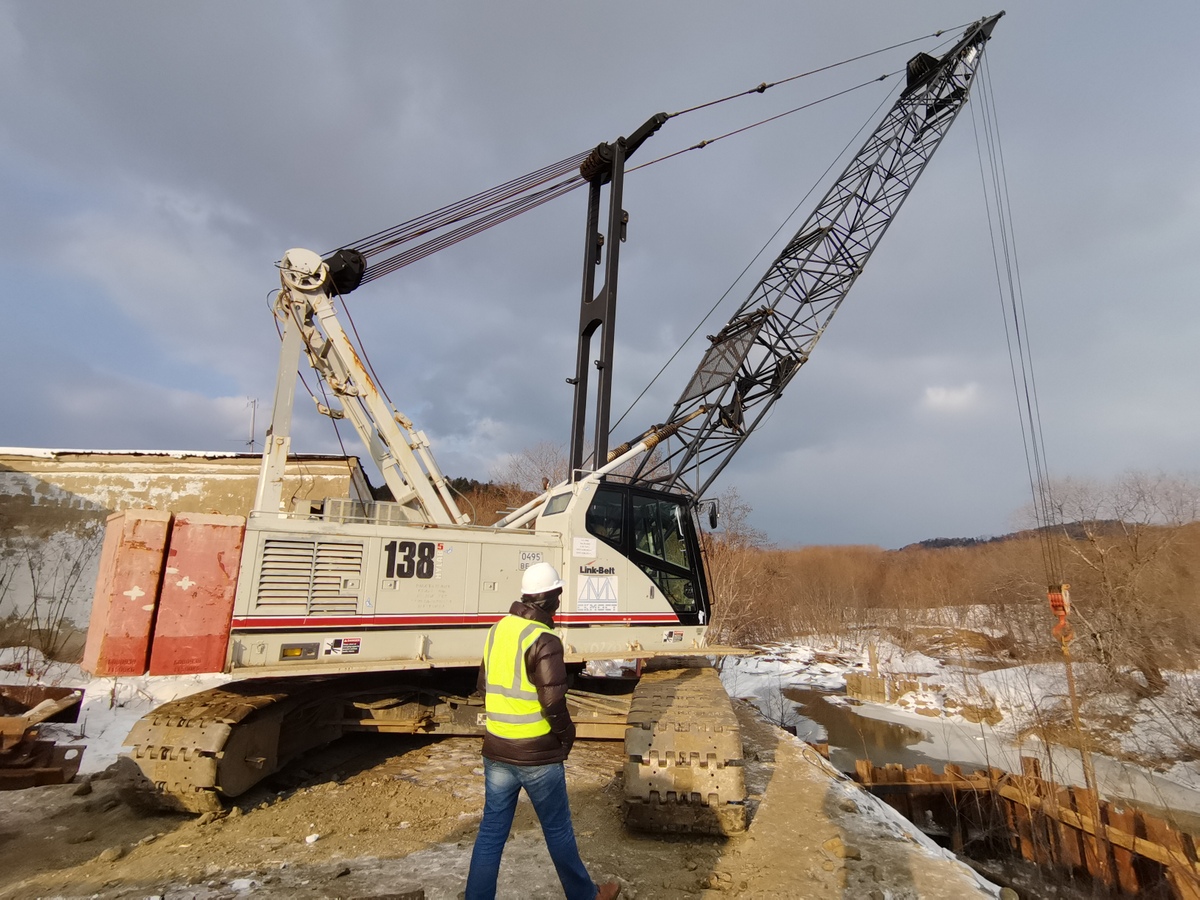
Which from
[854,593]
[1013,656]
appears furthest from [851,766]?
[854,593]

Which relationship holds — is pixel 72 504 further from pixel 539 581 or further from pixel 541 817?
pixel 541 817

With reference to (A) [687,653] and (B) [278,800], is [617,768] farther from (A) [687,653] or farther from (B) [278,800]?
(B) [278,800]

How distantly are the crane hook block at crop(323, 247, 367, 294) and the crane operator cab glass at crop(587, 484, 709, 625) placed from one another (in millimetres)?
4083

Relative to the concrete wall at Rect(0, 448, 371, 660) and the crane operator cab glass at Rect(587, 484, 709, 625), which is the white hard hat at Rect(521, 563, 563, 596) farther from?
the concrete wall at Rect(0, 448, 371, 660)

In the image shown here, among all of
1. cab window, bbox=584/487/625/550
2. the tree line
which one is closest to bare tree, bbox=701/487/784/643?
the tree line

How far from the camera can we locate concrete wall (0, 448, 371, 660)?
1230 cm

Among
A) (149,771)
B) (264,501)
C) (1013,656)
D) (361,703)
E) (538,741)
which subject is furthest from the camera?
(1013,656)

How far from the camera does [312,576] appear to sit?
5.55m

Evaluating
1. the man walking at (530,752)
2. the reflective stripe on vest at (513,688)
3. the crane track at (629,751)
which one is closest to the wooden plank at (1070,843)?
the crane track at (629,751)

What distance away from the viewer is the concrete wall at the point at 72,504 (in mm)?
12297

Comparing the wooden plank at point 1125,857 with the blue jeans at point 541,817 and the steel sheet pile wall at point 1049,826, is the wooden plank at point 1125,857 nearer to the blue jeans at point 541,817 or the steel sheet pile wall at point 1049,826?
the steel sheet pile wall at point 1049,826

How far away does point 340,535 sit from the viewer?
573 cm

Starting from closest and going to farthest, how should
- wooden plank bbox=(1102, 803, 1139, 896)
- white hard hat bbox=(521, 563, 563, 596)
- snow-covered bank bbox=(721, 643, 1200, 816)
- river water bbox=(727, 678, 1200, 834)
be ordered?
white hard hat bbox=(521, 563, 563, 596)
wooden plank bbox=(1102, 803, 1139, 896)
river water bbox=(727, 678, 1200, 834)
snow-covered bank bbox=(721, 643, 1200, 816)

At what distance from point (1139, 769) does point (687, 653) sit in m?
11.9
